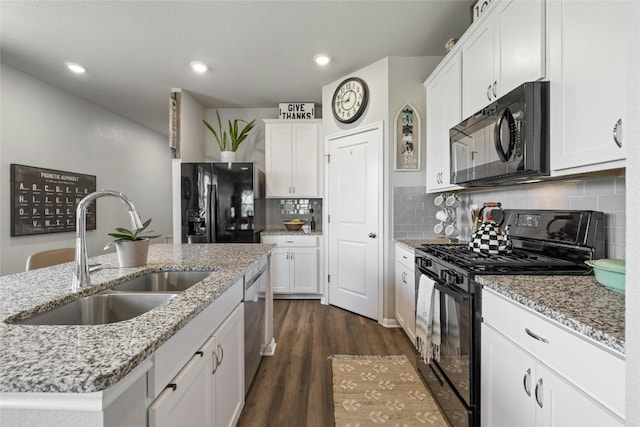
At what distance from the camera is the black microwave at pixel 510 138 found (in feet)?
4.30

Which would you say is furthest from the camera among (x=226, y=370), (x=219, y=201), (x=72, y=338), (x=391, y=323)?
(x=219, y=201)

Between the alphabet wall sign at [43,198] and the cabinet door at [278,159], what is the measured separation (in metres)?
2.46

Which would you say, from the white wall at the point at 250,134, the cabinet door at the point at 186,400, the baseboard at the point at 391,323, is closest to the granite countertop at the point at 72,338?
the cabinet door at the point at 186,400

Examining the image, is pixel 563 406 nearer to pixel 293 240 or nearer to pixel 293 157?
pixel 293 240

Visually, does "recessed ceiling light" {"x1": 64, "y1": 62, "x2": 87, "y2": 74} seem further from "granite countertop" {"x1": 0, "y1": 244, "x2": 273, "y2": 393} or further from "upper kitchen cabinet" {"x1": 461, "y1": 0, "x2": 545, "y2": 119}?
"upper kitchen cabinet" {"x1": 461, "y1": 0, "x2": 545, "y2": 119}

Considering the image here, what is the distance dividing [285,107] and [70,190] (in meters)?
2.96

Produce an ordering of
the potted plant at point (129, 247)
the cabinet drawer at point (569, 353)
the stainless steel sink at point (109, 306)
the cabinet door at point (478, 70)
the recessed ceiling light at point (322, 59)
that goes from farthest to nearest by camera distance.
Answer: the recessed ceiling light at point (322, 59), the cabinet door at point (478, 70), the potted plant at point (129, 247), the stainless steel sink at point (109, 306), the cabinet drawer at point (569, 353)

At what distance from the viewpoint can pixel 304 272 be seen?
148 inches

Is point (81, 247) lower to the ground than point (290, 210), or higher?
lower

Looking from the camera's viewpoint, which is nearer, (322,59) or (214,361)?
(214,361)

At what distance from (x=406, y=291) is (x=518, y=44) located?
73.6 inches

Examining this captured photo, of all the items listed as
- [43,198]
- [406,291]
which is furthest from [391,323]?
[43,198]

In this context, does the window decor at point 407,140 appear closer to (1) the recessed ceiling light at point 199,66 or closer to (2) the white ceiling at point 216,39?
(2) the white ceiling at point 216,39

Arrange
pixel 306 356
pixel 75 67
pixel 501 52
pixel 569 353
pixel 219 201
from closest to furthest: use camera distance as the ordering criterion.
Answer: pixel 569 353 < pixel 501 52 < pixel 306 356 < pixel 75 67 < pixel 219 201
